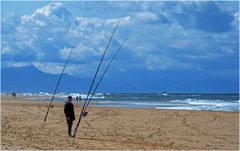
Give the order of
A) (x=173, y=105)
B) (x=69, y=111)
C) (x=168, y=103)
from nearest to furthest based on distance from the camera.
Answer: (x=69, y=111) < (x=173, y=105) < (x=168, y=103)

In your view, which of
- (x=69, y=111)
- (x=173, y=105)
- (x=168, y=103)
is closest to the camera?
(x=69, y=111)

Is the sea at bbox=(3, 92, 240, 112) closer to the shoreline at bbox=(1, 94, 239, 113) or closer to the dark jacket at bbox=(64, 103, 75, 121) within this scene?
the shoreline at bbox=(1, 94, 239, 113)

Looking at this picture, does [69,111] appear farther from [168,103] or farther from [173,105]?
[168,103]

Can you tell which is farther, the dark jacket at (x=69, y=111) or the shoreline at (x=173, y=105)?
the shoreline at (x=173, y=105)

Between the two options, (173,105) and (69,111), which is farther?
(173,105)

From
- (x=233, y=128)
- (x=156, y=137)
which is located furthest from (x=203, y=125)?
(x=156, y=137)

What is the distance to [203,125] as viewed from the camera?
67.7 feet

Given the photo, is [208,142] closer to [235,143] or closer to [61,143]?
[235,143]

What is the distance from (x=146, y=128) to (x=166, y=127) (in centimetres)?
114

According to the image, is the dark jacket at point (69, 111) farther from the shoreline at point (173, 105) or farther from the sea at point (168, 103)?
the sea at point (168, 103)

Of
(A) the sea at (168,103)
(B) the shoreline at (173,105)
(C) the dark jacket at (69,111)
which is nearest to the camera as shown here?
(C) the dark jacket at (69,111)

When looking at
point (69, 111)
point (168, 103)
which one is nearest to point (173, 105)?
point (168, 103)

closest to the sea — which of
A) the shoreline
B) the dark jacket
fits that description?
the shoreline

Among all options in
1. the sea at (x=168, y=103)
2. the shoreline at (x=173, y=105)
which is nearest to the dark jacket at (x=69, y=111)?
the shoreline at (x=173, y=105)
